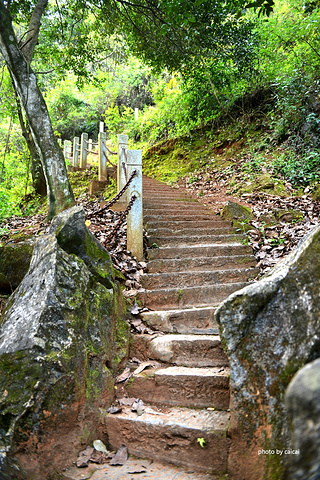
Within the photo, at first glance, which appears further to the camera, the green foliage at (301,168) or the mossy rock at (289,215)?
the green foliage at (301,168)

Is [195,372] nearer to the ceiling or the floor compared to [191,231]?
nearer to the floor

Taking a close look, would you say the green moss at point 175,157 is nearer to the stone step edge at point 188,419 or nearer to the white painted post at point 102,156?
the white painted post at point 102,156

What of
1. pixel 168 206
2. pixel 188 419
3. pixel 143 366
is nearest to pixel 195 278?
pixel 143 366

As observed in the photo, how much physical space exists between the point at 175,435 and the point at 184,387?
1.24 ft

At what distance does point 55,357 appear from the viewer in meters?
2.19

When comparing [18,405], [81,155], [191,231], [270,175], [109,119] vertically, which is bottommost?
[18,405]

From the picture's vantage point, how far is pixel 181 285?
397 centimetres

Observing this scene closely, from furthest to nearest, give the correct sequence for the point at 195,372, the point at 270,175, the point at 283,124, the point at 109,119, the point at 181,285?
1. the point at 109,119
2. the point at 283,124
3. the point at 270,175
4. the point at 181,285
5. the point at 195,372

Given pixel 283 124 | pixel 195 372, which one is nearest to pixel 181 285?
pixel 195 372

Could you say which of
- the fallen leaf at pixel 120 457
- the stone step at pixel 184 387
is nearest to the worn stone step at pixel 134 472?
the fallen leaf at pixel 120 457

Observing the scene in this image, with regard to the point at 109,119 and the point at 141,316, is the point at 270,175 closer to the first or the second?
the point at 141,316

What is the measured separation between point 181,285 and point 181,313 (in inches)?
28.0

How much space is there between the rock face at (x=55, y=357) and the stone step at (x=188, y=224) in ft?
8.11

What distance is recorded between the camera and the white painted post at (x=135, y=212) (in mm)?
4324
